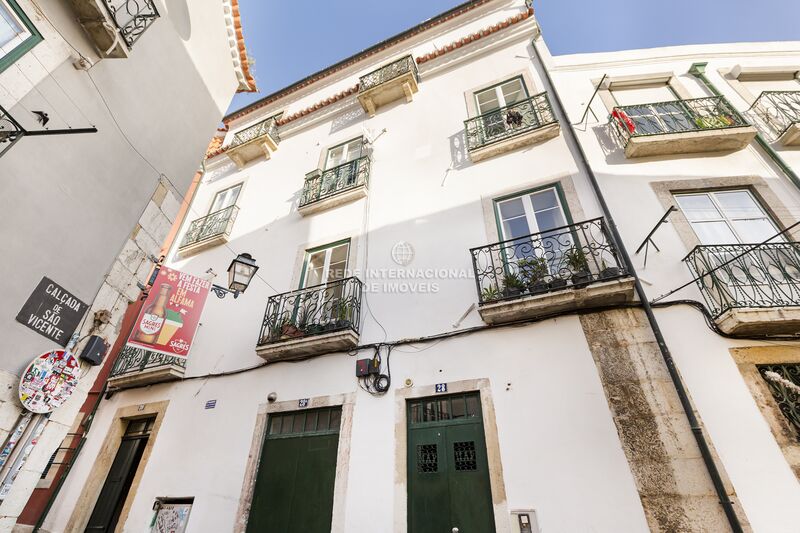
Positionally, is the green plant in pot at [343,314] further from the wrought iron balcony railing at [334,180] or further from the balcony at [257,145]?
the balcony at [257,145]

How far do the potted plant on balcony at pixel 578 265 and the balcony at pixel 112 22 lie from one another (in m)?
6.73

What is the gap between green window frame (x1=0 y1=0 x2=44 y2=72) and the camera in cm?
357

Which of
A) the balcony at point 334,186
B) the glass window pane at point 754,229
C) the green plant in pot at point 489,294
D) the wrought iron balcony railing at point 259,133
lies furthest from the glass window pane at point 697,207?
the wrought iron balcony railing at point 259,133

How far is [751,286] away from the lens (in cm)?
411

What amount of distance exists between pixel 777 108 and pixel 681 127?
1.70 metres

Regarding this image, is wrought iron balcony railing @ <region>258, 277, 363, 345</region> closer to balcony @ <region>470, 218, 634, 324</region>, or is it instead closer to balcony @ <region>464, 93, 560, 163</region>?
balcony @ <region>470, 218, 634, 324</region>

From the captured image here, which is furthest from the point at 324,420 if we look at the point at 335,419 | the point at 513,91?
the point at 513,91

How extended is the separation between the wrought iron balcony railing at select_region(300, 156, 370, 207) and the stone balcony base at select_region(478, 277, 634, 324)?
4.25 m

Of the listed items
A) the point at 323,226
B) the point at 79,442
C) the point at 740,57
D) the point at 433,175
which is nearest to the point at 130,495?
the point at 79,442

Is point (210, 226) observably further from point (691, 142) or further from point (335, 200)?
point (691, 142)

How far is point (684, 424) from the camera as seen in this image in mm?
3645

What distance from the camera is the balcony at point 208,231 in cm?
874

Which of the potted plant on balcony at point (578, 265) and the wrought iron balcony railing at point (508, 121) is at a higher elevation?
the wrought iron balcony railing at point (508, 121)

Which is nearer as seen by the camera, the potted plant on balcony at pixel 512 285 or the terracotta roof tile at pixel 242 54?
the potted plant on balcony at pixel 512 285
